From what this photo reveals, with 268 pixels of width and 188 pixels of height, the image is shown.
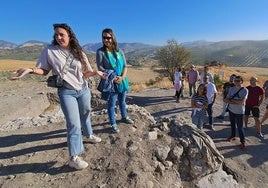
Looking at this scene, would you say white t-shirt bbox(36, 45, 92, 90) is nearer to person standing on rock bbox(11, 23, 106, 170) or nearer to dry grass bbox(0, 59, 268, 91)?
person standing on rock bbox(11, 23, 106, 170)

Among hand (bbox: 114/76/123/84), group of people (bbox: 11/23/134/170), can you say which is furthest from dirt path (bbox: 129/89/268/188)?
group of people (bbox: 11/23/134/170)

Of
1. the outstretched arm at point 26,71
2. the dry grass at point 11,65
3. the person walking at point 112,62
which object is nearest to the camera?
the outstretched arm at point 26,71

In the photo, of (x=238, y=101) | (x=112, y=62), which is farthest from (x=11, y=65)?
(x=112, y=62)

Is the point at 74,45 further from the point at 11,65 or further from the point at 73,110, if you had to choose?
the point at 11,65

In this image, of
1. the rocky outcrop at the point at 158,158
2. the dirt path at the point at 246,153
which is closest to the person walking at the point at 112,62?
the rocky outcrop at the point at 158,158

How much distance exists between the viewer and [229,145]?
25.0ft

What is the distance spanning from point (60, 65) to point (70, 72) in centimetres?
19

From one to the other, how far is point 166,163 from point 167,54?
2348cm

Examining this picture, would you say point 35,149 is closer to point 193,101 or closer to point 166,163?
point 166,163

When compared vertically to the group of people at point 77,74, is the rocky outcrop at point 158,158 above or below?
below

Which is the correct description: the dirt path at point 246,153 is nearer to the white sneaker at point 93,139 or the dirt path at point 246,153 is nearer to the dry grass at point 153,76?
the white sneaker at point 93,139

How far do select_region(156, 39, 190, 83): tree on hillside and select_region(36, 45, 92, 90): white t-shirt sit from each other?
23.4 metres

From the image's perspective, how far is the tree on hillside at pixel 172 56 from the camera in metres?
27.4

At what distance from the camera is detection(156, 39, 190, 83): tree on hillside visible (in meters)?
27.4
